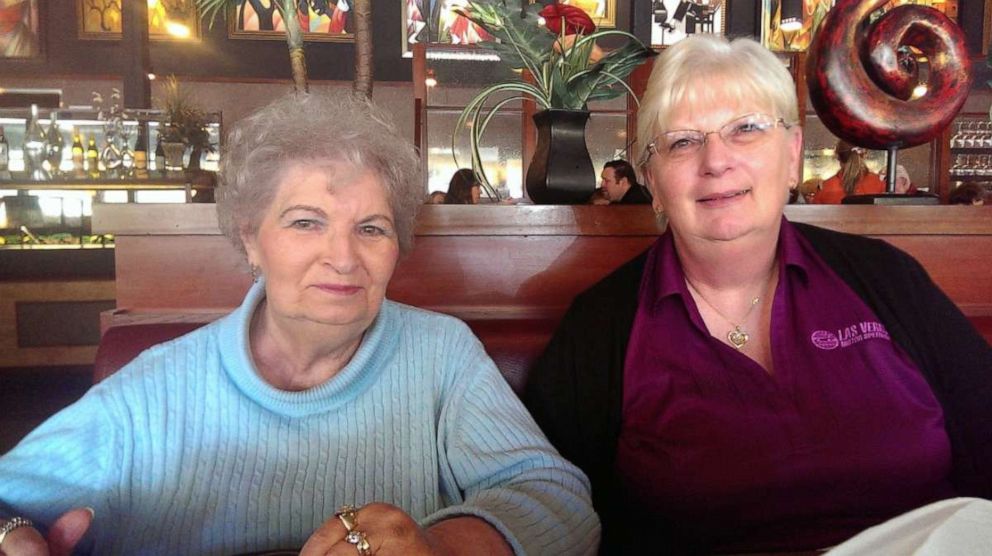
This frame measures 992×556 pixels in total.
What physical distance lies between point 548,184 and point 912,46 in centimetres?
92

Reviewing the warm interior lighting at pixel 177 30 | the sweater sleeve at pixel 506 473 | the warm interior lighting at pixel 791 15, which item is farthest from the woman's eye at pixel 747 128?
the warm interior lighting at pixel 177 30

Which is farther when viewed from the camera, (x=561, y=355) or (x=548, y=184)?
(x=548, y=184)

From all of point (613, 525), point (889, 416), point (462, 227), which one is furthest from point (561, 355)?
point (889, 416)

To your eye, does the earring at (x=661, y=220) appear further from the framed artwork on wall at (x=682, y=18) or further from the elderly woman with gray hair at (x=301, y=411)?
the framed artwork on wall at (x=682, y=18)

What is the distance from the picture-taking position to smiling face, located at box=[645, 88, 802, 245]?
1.25 m

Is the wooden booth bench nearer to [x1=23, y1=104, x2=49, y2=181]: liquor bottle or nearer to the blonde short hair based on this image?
the blonde short hair

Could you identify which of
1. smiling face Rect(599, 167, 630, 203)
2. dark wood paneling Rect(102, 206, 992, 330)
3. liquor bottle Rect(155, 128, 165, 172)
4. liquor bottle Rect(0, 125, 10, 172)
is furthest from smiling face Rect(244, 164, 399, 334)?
liquor bottle Rect(0, 125, 10, 172)

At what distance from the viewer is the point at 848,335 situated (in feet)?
4.09

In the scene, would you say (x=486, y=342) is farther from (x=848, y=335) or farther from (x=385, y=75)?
(x=385, y=75)

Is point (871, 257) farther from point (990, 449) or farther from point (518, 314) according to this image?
point (518, 314)

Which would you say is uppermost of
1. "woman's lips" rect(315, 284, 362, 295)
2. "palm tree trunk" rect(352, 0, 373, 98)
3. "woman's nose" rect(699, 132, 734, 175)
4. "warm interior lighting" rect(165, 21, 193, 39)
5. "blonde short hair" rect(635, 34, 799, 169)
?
"warm interior lighting" rect(165, 21, 193, 39)

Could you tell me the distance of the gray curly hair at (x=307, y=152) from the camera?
1.10 meters

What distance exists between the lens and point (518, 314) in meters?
1.64

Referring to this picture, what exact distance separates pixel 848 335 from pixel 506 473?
66cm
